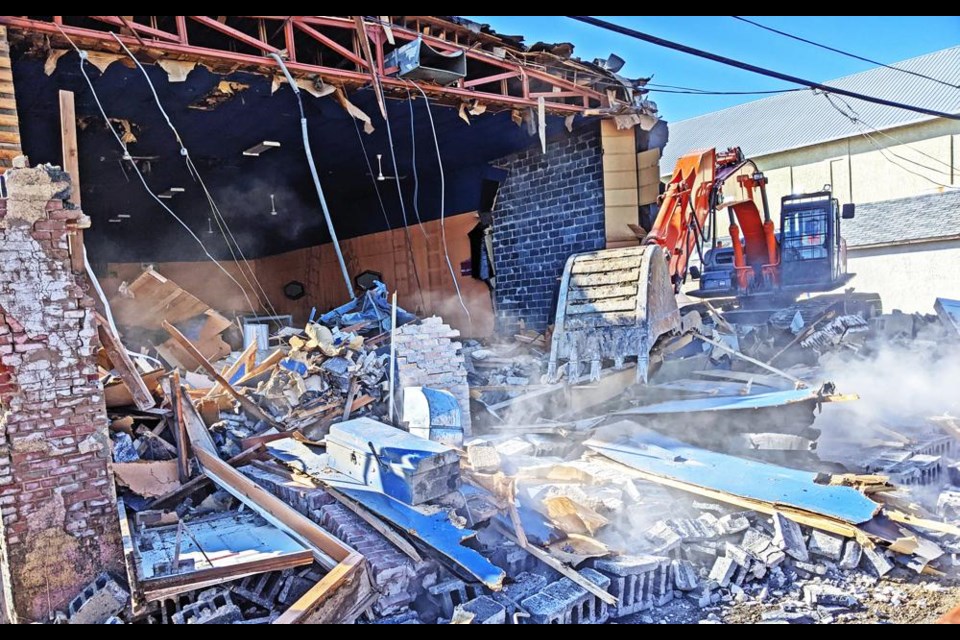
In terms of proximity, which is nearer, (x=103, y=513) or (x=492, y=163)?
(x=103, y=513)

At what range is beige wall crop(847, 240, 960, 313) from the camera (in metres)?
21.3

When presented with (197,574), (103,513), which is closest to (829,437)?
(197,574)

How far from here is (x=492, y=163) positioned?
1244 cm

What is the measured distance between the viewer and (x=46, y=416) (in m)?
4.36

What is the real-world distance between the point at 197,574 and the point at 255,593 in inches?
15.6

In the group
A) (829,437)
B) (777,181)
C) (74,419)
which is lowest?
(829,437)

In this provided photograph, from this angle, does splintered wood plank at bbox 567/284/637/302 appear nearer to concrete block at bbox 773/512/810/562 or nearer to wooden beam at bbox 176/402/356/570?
concrete block at bbox 773/512/810/562

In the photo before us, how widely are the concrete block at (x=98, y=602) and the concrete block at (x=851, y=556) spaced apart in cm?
520

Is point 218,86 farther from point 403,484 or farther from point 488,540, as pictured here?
point 488,540

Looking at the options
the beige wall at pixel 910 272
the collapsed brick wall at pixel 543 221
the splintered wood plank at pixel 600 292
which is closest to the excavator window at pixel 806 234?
the collapsed brick wall at pixel 543 221

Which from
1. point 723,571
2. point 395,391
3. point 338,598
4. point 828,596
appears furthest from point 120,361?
point 828,596

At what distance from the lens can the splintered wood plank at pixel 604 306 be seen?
28.6 feet

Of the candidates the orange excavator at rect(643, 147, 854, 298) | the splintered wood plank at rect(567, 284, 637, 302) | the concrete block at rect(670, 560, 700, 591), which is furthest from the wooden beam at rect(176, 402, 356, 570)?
the orange excavator at rect(643, 147, 854, 298)
